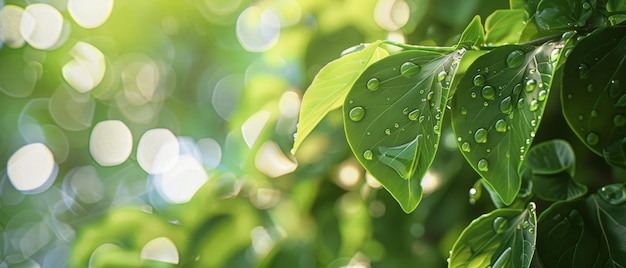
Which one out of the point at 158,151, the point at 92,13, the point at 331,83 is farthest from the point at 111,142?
the point at 331,83

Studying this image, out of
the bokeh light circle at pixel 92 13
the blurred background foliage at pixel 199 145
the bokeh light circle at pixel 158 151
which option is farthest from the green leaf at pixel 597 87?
the bokeh light circle at pixel 92 13

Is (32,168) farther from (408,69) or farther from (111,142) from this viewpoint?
(408,69)

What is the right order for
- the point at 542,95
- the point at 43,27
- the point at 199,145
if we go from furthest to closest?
the point at 43,27 → the point at 199,145 → the point at 542,95

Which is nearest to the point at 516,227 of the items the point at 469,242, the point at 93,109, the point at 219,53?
the point at 469,242

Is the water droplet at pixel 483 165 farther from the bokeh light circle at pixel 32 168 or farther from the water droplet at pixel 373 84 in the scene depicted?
the bokeh light circle at pixel 32 168

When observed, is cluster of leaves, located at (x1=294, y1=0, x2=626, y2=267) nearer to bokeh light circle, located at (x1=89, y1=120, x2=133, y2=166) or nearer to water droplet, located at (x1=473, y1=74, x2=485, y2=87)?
water droplet, located at (x1=473, y1=74, x2=485, y2=87)

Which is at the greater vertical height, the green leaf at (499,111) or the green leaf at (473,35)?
the green leaf at (473,35)

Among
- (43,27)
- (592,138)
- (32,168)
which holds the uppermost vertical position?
(592,138)

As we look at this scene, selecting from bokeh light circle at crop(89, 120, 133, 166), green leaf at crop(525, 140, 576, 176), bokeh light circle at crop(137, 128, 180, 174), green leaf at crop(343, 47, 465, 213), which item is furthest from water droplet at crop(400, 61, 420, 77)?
bokeh light circle at crop(89, 120, 133, 166)
